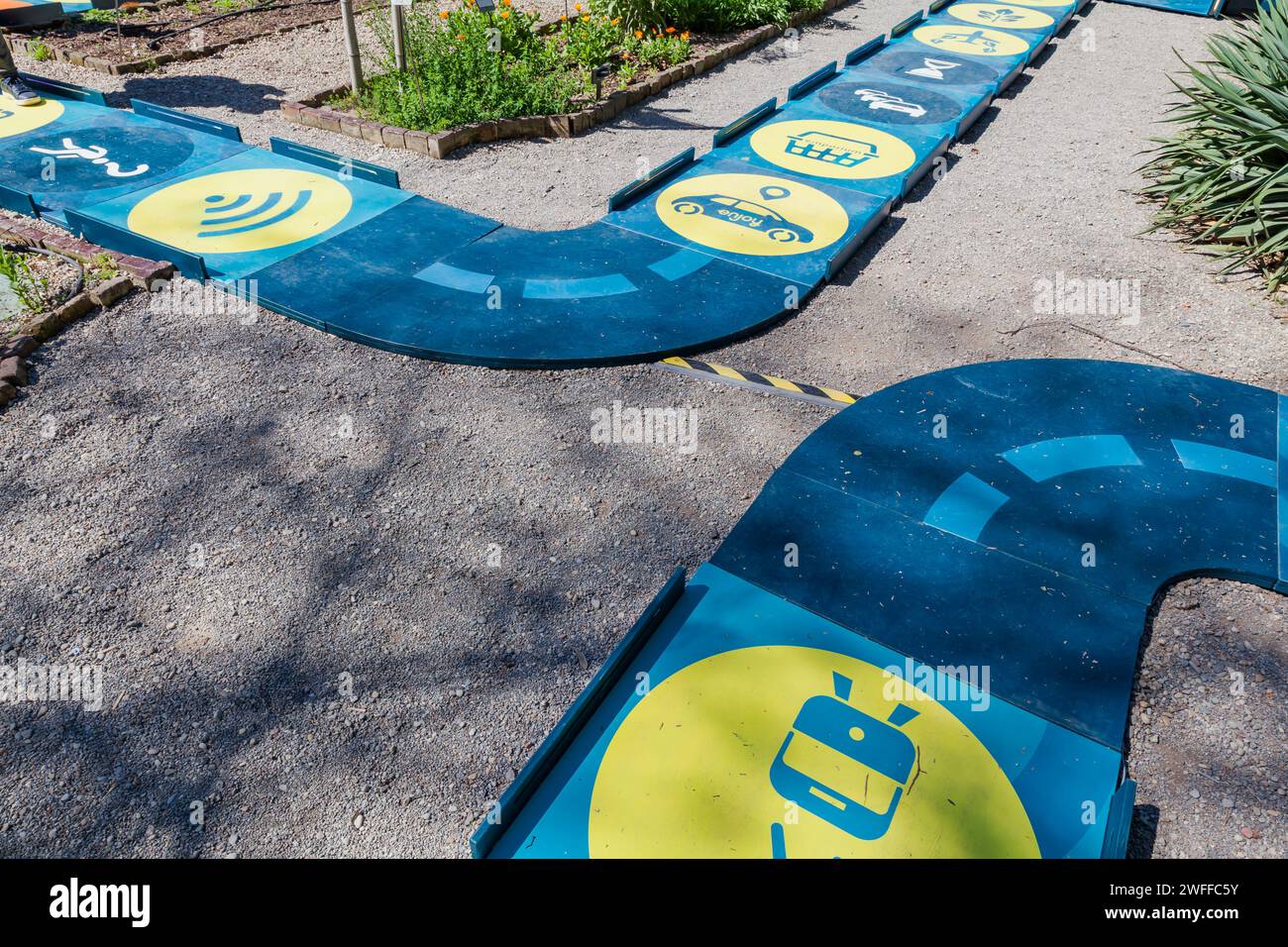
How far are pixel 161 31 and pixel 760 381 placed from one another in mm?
10507

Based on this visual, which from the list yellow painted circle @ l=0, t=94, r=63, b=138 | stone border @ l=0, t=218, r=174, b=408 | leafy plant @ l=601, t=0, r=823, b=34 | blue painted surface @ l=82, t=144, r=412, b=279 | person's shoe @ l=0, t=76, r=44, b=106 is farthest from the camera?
leafy plant @ l=601, t=0, r=823, b=34

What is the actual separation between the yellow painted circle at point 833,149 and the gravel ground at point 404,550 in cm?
123

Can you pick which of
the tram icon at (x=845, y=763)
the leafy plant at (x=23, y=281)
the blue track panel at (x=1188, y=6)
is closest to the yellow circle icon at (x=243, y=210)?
the leafy plant at (x=23, y=281)

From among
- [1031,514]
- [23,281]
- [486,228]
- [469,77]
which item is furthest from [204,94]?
[1031,514]

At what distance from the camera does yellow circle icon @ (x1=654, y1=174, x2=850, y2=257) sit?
22.9ft

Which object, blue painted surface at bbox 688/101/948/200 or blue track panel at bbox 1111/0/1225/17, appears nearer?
blue painted surface at bbox 688/101/948/200

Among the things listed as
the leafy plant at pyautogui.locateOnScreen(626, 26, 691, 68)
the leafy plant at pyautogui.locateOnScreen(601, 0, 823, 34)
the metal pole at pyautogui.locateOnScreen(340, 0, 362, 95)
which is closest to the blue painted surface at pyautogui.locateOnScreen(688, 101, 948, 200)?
the leafy plant at pyautogui.locateOnScreen(626, 26, 691, 68)

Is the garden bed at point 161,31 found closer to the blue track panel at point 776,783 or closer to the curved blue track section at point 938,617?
the curved blue track section at point 938,617

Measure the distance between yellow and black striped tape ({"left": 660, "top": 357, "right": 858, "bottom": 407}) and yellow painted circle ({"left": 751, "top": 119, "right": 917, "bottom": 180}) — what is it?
340 cm

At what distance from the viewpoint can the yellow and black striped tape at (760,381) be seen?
5.38 m

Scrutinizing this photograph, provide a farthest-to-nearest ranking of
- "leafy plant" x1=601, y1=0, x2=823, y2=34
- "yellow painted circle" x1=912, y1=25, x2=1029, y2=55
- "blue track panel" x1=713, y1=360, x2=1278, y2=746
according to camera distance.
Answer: "yellow painted circle" x1=912, y1=25, x2=1029, y2=55 < "leafy plant" x1=601, y1=0, x2=823, y2=34 < "blue track panel" x1=713, y1=360, x2=1278, y2=746

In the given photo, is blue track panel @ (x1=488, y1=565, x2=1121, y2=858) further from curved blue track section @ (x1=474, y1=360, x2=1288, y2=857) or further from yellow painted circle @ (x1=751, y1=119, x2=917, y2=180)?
yellow painted circle @ (x1=751, y1=119, x2=917, y2=180)

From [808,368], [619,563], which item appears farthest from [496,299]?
[619,563]
